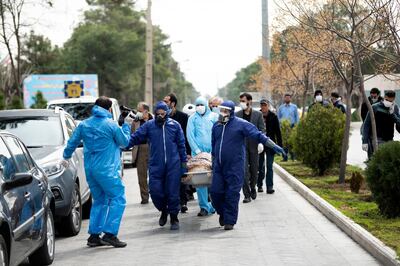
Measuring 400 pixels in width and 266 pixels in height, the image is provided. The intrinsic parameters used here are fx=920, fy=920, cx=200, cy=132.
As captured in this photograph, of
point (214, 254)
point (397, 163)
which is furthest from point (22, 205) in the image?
point (397, 163)

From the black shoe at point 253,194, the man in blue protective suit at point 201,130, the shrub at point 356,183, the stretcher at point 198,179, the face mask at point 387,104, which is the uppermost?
the face mask at point 387,104

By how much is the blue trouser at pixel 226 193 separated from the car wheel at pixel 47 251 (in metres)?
3.27

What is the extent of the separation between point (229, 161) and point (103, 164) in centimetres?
232

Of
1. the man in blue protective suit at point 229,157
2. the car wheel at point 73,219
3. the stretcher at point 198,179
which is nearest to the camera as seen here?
the car wheel at point 73,219

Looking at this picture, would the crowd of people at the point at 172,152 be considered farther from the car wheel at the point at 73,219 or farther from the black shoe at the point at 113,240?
the car wheel at the point at 73,219

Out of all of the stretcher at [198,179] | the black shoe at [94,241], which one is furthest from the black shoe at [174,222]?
the black shoe at [94,241]

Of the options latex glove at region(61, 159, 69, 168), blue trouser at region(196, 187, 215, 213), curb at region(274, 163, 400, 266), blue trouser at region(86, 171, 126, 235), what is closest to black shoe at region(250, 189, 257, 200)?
curb at region(274, 163, 400, 266)

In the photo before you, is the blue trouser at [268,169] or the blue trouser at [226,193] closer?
the blue trouser at [226,193]

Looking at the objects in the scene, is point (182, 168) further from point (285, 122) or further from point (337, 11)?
point (285, 122)

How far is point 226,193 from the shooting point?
42.1 feet

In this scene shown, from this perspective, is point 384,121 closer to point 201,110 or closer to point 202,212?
point 201,110

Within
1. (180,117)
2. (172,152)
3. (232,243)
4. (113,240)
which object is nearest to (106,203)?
(113,240)

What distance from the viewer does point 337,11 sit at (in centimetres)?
2033

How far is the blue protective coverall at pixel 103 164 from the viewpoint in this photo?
1117 cm
